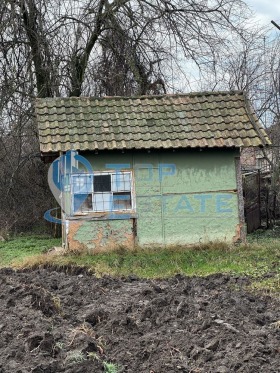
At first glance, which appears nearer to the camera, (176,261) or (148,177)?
(176,261)

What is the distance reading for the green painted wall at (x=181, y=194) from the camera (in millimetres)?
12359

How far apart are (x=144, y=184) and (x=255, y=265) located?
11.9 feet

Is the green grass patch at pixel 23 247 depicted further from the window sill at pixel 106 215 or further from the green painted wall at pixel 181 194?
the green painted wall at pixel 181 194

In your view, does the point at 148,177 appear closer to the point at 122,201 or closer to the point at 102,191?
the point at 122,201

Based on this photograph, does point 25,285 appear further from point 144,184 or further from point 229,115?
point 229,115

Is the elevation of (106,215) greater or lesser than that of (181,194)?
lesser

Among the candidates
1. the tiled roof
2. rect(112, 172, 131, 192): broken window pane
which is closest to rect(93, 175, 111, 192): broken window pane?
rect(112, 172, 131, 192): broken window pane

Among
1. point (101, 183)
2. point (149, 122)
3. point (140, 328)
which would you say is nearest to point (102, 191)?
point (101, 183)

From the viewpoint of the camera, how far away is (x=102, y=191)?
40.5 feet

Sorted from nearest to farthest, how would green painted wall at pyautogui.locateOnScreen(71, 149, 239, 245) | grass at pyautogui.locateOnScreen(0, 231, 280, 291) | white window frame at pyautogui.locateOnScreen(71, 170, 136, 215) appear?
grass at pyautogui.locateOnScreen(0, 231, 280, 291)
white window frame at pyautogui.locateOnScreen(71, 170, 136, 215)
green painted wall at pyautogui.locateOnScreen(71, 149, 239, 245)

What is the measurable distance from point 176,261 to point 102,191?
2629mm

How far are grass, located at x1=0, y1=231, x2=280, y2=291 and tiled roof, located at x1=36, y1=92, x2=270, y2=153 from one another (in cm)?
238

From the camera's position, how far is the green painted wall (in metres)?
12.4

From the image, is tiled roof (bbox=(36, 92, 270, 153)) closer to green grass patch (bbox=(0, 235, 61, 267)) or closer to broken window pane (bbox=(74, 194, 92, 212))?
broken window pane (bbox=(74, 194, 92, 212))
